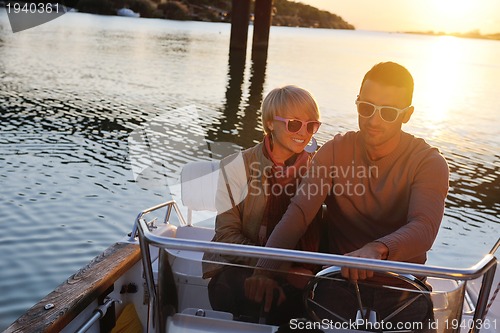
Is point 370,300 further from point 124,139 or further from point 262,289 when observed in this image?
point 124,139

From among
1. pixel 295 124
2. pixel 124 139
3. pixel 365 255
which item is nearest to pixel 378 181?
pixel 295 124

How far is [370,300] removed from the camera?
7.06ft

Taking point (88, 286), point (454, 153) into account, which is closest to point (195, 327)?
point (88, 286)

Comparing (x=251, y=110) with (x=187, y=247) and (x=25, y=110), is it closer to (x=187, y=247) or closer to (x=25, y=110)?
(x=25, y=110)

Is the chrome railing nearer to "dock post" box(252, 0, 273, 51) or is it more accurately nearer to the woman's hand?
the woman's hand

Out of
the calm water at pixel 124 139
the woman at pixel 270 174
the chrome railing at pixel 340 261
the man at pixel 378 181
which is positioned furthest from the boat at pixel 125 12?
the chrome railing at pixel 340 261

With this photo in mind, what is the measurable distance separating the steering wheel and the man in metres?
0.59

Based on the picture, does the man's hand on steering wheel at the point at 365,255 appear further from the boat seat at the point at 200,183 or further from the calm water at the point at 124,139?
the calm water at the point at 124,139

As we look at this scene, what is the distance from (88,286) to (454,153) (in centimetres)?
1073

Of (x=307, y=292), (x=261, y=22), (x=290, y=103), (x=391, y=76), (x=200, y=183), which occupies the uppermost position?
(x=391, y=76)

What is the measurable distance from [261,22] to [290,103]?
2342 centimetres

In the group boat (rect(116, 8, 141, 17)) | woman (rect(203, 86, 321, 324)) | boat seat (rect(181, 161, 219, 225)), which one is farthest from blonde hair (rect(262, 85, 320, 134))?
boat (rect(116, 8, 141, 17))

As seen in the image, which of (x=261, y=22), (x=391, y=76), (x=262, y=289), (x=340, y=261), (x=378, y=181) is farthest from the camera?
(x=261, y=22)

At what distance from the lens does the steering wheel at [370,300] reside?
2.10m
